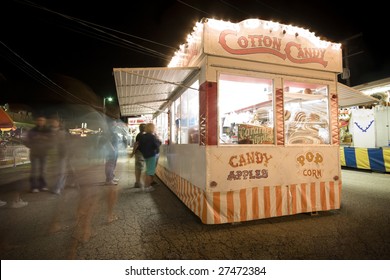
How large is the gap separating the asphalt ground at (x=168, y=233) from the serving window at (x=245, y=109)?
1823 millimetres

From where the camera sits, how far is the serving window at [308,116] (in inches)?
185

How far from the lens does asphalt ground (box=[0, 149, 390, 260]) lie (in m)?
2.92

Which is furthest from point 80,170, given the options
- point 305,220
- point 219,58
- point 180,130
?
point 305,220

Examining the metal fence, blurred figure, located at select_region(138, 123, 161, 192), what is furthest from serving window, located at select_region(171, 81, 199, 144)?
the metal fence

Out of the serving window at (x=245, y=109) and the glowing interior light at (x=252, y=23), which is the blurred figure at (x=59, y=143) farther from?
the glowing interior light at (x=252, y=23)

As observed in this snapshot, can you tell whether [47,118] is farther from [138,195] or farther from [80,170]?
[138,195]

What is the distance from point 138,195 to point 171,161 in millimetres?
1446

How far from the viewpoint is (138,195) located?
20.4 ft

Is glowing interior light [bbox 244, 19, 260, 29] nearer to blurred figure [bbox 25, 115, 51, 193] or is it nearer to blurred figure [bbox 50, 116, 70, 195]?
blurred figure [bbox 50, 116, 70, 195]

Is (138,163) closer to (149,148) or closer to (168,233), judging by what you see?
(149,148)

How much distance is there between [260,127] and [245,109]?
2.80 m

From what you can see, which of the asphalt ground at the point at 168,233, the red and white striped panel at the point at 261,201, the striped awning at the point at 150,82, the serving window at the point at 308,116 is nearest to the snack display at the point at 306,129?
the serving window at the point at 308,116

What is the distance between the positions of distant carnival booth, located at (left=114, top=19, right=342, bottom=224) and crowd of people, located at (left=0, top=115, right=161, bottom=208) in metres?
1.86
